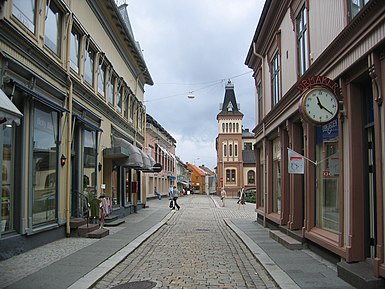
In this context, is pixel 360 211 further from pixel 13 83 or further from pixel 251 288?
pixel 13 83

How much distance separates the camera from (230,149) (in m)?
75.1

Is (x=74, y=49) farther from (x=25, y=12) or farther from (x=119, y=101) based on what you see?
(x=119, y=101)

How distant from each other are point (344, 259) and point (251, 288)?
1854mm

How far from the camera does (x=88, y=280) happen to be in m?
7.69

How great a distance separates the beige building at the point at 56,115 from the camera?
379 inches

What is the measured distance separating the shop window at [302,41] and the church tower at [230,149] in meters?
61.6

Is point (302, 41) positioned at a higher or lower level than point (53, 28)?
lower

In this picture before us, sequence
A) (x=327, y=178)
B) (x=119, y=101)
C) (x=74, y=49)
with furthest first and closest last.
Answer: (x=119, y=101)
(x=74, y=49)
(x=327, y=178)

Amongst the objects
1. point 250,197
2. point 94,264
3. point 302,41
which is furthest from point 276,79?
point 250,197

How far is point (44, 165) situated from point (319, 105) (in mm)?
7135

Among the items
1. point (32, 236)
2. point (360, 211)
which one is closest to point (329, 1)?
point (360, 211)

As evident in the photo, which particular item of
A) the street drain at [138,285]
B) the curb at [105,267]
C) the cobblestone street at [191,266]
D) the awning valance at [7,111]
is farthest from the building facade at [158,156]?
the awning valance at [7,111]

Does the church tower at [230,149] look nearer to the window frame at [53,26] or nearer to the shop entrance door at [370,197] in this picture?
the window frame at [53,26]

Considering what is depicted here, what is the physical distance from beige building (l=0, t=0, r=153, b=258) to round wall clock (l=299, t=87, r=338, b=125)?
211 inches
